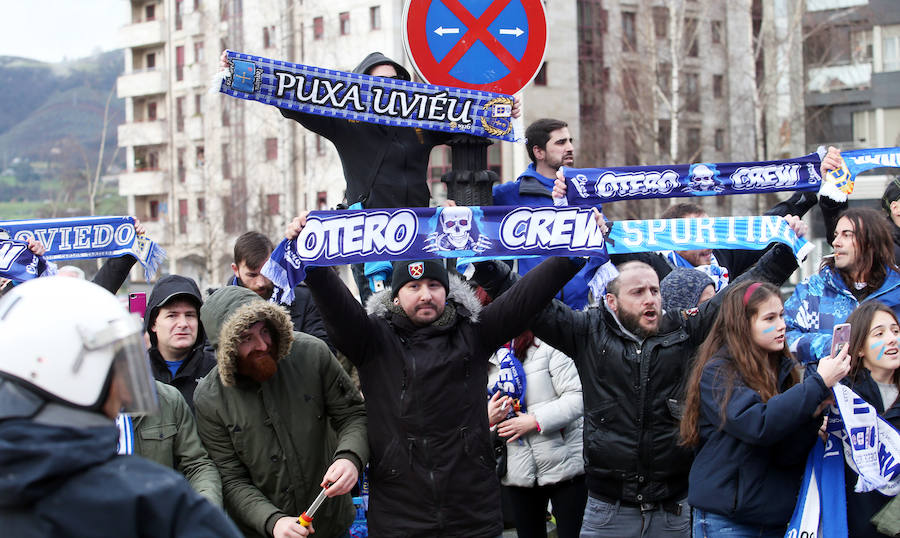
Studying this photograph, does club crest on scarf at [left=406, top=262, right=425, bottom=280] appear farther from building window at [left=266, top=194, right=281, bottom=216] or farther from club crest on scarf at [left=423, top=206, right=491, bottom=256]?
building window at [left=266, top=194, right=281, bottom=216]

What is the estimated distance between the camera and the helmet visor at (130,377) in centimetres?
282

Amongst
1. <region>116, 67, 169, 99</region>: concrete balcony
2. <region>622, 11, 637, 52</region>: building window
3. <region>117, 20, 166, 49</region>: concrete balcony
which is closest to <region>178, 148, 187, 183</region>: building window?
<region>116, 67, 169, 99</region>: concrete balcony

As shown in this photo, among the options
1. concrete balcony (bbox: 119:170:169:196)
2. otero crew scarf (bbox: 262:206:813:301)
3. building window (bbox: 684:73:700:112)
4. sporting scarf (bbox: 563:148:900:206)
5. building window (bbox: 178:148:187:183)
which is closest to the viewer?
otero crew scarf (bbox: 262:206:813:301)

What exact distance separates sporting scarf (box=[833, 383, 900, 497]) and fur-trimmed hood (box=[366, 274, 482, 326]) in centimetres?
181

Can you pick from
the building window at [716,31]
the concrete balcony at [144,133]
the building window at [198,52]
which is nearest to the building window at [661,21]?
the building window at [716,31]

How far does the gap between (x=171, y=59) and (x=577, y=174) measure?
5365 centimetres

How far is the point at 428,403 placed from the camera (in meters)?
5.29

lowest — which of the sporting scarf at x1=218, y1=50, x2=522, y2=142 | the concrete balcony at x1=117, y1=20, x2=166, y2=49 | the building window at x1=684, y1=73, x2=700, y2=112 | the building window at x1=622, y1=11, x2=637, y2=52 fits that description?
the sporting scarf at x1=218, y1=50, x2=522, y2=142

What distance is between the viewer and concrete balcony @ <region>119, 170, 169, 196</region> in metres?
57.5

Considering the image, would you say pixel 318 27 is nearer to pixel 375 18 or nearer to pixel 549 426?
pixel 375 18

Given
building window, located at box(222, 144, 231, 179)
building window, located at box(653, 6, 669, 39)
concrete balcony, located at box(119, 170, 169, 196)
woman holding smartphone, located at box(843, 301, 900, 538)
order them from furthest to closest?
concrete balcony, located at box(119, 170, 169, 196), building window, located at box(222, 144, 231, 179), building window, located at box(653, 6, 669, 39), woman holding smartphone, located at box(843, 301, 900, 538)

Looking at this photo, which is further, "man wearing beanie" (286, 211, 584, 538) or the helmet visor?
"man wearing beanie" (286, 211, 584, 538)

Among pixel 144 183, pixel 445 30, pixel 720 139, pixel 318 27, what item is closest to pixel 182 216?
pixel 144 183

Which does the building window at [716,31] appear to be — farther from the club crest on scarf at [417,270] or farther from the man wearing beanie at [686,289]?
the club crest on scarf at [417,270]
